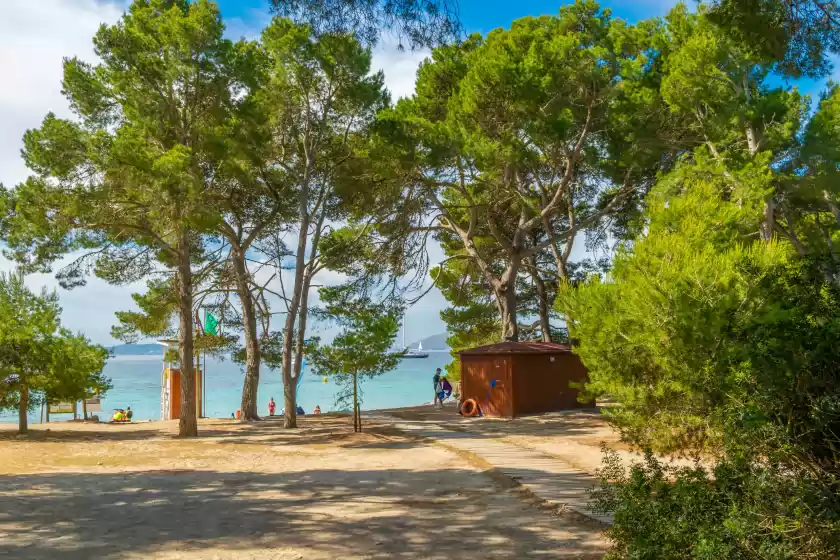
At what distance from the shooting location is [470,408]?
20469 millimetres

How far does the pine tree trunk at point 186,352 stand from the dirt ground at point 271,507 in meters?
2.75

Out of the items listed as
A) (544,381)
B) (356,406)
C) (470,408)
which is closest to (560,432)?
(356,406)

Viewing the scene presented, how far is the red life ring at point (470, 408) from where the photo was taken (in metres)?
20.3

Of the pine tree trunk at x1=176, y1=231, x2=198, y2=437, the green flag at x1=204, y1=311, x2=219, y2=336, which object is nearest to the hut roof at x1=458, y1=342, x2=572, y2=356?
the pine tree trunk at x1=176, y1=231, x2=198, y2=437

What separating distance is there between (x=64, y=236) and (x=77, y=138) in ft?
8.87

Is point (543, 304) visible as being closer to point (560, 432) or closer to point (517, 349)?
point (517, 349)

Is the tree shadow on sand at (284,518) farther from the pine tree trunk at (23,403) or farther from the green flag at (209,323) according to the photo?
the green flag at (209,323)

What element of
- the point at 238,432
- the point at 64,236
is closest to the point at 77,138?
the point at 64,236

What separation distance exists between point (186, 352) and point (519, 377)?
31.1 feet

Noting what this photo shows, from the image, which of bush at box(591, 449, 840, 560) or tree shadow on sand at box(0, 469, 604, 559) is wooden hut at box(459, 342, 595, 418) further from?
bush at box(591, 449, 840, 560)

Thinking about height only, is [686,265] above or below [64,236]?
below

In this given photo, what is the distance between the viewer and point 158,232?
54.9 ft

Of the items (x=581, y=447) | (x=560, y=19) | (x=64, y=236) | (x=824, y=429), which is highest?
(x=560, y=19)

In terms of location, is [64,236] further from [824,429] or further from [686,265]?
[824,429]
